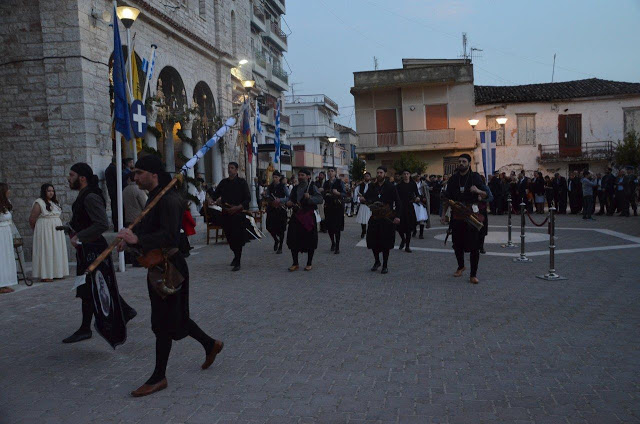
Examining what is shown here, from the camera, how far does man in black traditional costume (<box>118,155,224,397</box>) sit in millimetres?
4336

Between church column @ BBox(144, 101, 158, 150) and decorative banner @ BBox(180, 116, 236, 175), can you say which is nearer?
decorative banner @ BBox(180, 116, 236, 175)

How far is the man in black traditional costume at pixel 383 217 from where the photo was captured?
9680mm

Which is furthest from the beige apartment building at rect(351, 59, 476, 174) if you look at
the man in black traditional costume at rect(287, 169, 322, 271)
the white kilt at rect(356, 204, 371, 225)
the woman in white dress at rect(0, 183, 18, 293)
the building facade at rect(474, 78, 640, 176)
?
the woman in white dress at rect(0, 183, 18, 293)

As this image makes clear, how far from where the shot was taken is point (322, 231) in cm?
1805

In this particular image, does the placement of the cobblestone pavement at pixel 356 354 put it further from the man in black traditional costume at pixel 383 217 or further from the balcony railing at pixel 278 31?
the balcony railing at pixel 278 31

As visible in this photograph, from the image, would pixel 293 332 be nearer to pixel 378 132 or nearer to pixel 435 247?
pixel 435 247

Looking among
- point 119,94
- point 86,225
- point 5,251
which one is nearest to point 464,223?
point 86,225

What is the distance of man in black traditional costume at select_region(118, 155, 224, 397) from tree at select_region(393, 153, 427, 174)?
29.2m

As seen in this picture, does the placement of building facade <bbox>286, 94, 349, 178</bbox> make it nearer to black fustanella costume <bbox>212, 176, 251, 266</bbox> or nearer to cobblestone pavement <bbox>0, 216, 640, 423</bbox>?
black fustanella costume <bbox>212, 176, 251, 266</bbox>

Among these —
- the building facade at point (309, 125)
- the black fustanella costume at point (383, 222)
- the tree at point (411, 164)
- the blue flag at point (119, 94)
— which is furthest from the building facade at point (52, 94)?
the building facade at point (309, 125)

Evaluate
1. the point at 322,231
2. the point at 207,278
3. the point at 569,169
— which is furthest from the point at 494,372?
the point at 569,169

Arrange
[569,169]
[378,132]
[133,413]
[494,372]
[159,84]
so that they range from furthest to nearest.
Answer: [378,132], [569,169], [159,84], [494,372], [133,413]

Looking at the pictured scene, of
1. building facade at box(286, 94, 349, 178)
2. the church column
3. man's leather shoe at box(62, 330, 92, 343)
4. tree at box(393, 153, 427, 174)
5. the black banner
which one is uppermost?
building facade at box(286, 94, 349, 178)

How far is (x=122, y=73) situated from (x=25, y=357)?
22.4ft
